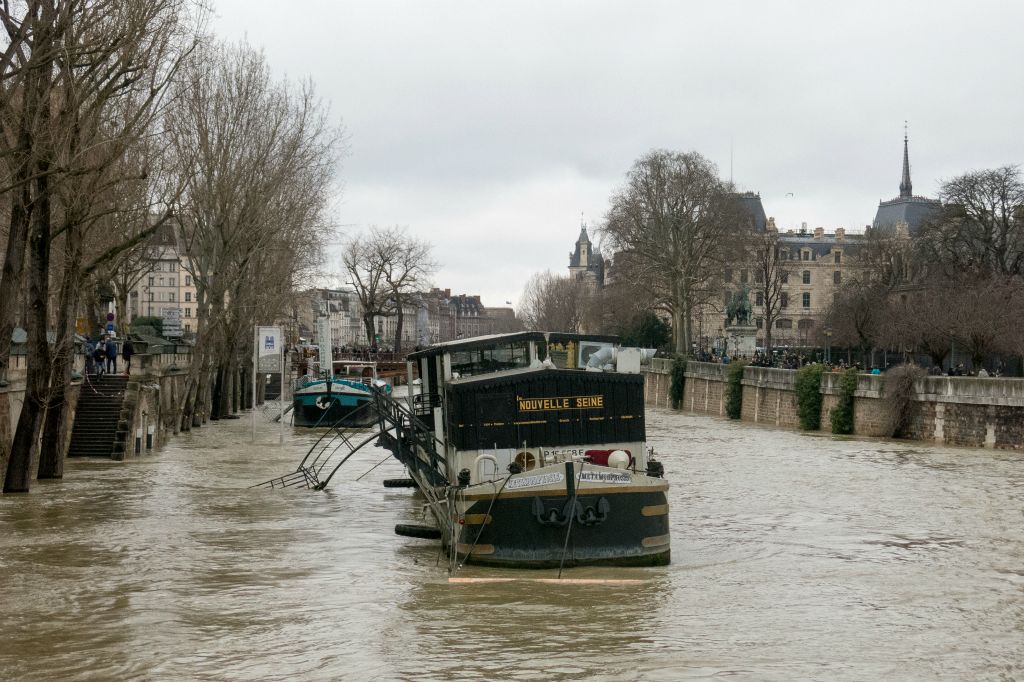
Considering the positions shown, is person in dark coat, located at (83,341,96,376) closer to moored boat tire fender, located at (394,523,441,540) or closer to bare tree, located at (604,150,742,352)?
moored boat tire fender, located at (394,523,441,540)

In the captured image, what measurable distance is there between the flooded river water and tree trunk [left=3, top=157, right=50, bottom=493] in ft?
2.87

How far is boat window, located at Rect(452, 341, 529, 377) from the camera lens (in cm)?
2059

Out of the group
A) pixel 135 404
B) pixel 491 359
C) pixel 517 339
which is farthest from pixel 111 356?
pixel 517 339

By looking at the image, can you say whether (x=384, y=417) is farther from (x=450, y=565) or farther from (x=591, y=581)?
(x=591, y=581)

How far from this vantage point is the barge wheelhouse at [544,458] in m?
17.6

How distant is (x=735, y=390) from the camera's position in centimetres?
6338

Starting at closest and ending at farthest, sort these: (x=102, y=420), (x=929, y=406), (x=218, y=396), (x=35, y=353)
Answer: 1. (x=35, y=353)
2. (x=102, y=420)
3. (x=929, y=406)
4. (x=218, y=396)

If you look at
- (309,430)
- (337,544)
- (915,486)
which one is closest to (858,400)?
(915,486)

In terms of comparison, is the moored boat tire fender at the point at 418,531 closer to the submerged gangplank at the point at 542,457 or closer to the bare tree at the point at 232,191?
the submerged gangplank at the point at 542,457

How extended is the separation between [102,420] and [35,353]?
38.1 ft

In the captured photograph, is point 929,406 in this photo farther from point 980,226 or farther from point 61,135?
point 61,135

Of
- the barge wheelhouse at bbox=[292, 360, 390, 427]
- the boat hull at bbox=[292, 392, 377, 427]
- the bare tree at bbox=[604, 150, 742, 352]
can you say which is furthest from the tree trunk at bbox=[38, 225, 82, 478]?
the bare tree at bbox=[604, 150, 742, 352]

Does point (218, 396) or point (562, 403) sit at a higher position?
point (562, 403)

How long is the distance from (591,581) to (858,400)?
1320 inches
